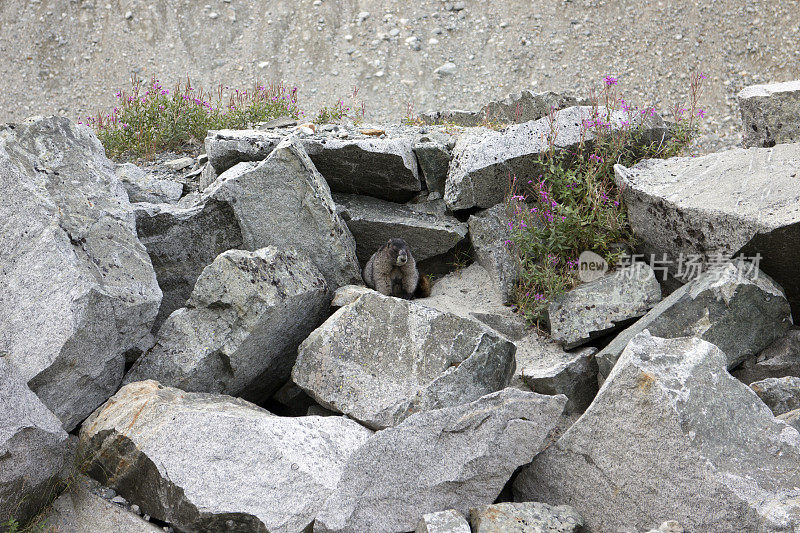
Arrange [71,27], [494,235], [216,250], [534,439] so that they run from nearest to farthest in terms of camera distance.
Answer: [534,439] → [216,250] → [494,235] → [71,27]

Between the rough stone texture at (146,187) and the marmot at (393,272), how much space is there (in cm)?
241

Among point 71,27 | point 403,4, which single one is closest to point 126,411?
point 403,4

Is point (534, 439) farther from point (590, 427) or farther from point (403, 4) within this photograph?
point (403, 4)

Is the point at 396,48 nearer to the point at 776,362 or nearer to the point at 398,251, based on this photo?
the point at 398,251

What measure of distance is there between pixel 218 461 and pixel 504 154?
15.3 feet

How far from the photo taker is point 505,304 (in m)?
7.52

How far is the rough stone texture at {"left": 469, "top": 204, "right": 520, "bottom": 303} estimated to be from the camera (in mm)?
7523

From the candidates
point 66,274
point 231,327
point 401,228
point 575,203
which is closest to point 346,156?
point 401,228

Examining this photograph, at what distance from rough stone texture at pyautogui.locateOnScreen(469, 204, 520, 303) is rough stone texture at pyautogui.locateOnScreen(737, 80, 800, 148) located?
2677 millimetres

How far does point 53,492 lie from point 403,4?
19.2 m

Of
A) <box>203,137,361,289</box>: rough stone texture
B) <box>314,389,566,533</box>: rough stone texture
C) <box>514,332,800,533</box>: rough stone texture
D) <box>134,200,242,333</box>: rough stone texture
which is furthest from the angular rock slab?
<box>203,137,361,289</box>: rough stone texture

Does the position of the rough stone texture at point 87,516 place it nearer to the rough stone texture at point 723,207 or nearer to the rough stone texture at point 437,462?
the rough stone texture at point 437,462

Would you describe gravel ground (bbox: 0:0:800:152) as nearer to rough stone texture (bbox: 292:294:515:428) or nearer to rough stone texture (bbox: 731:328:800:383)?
rough stone texture (bbox: 731:328:800:383)

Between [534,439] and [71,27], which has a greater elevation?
[71,27]
